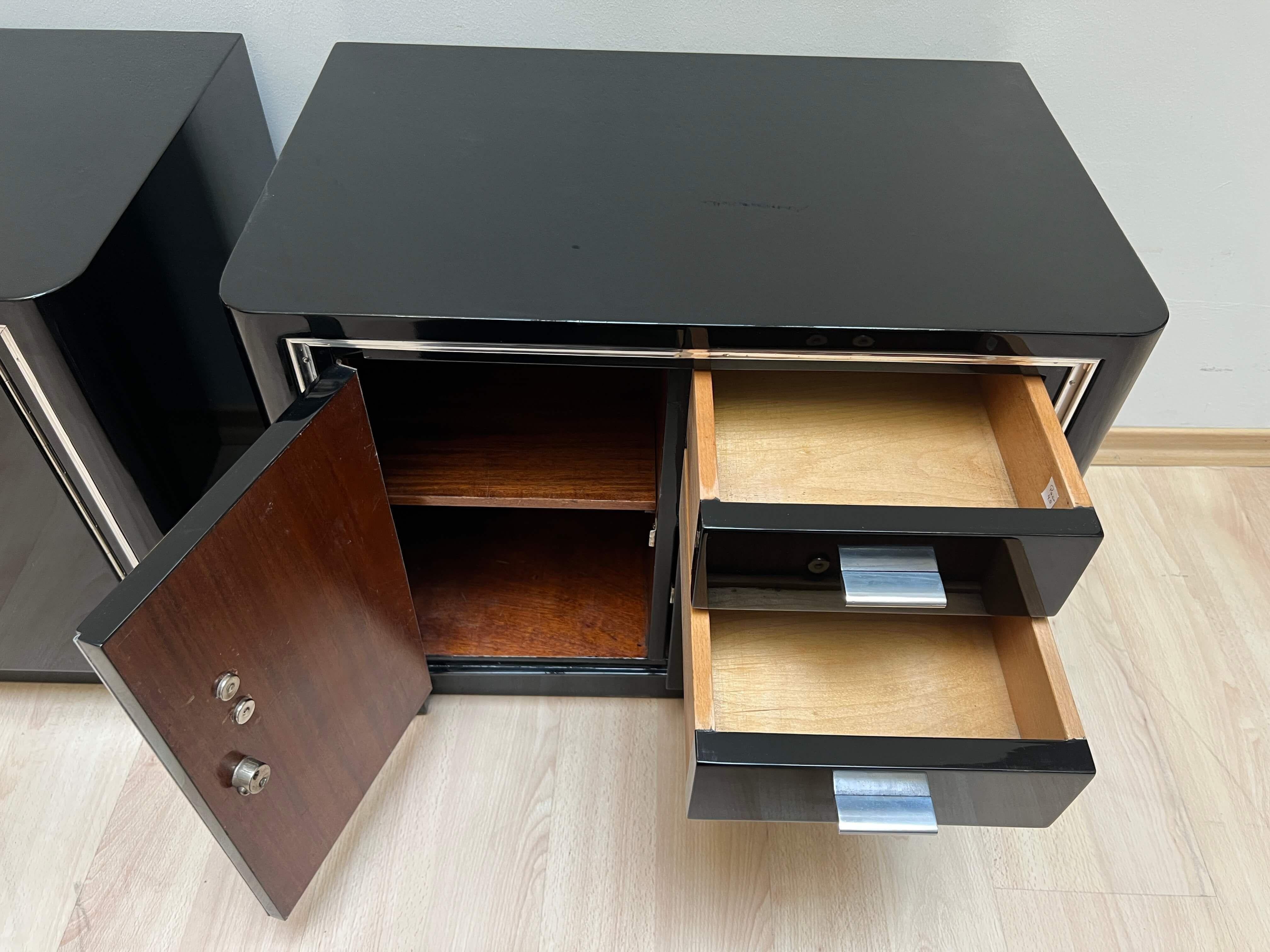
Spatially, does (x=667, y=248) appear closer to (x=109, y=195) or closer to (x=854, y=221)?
(x=854, y=221)

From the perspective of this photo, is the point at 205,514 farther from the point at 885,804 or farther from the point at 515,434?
the point at 885,804

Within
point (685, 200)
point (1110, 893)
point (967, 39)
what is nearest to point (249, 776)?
point (685, 200)

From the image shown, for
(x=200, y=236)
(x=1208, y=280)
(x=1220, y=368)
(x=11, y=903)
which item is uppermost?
(x=200, y=236)

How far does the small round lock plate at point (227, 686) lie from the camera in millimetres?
578

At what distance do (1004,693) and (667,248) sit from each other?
442 millimetres

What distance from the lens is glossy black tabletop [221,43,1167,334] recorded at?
0.65 m

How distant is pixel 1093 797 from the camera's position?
0.95 meters

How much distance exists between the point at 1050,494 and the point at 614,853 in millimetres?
547

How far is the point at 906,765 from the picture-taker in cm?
59

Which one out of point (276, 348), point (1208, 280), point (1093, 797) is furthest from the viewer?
point (1208, 280)

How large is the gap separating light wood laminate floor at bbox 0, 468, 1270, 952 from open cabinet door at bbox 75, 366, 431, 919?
0.43 ft

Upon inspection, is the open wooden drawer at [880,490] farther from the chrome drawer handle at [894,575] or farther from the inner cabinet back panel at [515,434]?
the inner cabinet back panel at [515,434]

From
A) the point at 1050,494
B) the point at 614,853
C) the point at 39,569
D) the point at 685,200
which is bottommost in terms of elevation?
the point at 614,853

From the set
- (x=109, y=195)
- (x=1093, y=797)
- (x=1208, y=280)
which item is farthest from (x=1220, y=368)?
→ (x=109, y=195)
